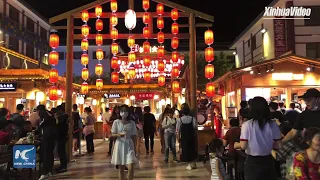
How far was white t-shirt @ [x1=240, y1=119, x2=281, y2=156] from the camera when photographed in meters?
4.26

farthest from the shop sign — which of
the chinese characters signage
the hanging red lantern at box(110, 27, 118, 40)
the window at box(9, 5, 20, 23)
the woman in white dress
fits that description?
the chinese characters signage

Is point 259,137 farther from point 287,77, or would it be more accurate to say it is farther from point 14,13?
point 14,13

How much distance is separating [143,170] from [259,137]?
6.27m

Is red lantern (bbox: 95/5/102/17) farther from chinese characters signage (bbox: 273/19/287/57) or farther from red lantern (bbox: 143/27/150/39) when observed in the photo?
chinese characters signage (bbox: 273/19/287/57)

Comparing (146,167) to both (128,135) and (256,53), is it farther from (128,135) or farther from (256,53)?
(256,53)

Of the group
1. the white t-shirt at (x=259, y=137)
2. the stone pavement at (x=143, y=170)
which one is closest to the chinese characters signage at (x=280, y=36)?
the stone pavement at (x=143, y=170)

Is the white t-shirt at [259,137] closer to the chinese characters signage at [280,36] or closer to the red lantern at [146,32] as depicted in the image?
the red lantern at [146,32]

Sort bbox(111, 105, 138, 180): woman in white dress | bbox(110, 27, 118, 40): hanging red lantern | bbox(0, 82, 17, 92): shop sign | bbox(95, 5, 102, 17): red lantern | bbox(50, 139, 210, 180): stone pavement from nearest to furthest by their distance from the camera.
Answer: bbox(111, 105, 138, 180): woman in white dress < bbox(50, 139, 210, 180): stone pavement < bbox(95, 5, 102, 17): red lantern < bbox(110, 27, 118, 40): hanging red lantern < bbox(0, 82, 17, 92): shop sign

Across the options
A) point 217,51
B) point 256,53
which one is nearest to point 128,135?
point 256,53

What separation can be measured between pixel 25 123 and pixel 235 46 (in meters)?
28.5

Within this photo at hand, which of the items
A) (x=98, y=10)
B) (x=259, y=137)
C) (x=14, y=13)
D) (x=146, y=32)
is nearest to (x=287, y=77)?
(x=146, y=32)

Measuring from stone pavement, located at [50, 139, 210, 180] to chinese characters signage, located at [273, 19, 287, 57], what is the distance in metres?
12.9

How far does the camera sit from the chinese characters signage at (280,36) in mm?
21703

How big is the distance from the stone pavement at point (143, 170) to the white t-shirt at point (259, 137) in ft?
15.8
